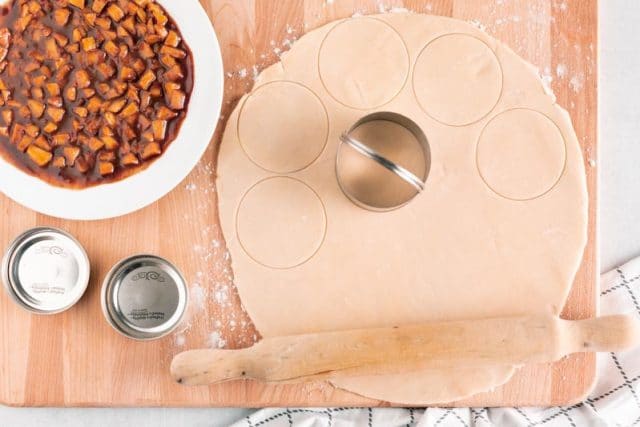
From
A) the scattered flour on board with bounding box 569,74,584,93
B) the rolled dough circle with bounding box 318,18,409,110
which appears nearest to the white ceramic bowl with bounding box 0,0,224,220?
the rolled dough circle with bounding box 318,18,409,110

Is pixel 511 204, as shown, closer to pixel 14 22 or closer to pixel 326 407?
pixel 326 407

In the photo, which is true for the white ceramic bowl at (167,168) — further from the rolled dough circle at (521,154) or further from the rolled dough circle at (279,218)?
the rolled dough circle at (521,154)

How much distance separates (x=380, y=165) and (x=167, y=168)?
35cm

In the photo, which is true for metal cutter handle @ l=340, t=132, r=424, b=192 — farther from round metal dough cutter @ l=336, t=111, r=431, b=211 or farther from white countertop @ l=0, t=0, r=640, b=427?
white countertop @ l=0, t=0, r=640, b=427

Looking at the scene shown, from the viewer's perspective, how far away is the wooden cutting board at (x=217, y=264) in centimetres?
114

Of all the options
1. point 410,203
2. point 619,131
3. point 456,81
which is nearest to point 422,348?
point 410,203

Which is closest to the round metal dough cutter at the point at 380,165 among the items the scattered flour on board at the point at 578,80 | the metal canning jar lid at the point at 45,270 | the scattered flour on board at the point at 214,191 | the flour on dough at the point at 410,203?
the flour on dough at the point at 410,203

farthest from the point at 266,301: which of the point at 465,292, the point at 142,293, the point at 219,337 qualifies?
the point at 465,292

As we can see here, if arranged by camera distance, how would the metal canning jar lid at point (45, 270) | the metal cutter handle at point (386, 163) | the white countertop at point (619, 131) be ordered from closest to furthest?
the metal cutter handle at point (386, 163) < the metal canning jar lid at point (45, 270) < the white countertop at point (619, 131)

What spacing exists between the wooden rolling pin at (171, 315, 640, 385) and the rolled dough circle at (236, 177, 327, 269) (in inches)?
6.6

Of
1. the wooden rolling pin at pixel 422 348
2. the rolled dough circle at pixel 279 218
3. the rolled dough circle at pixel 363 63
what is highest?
the rolled dough circle at pixel 363 63

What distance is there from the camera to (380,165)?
3.62 ft

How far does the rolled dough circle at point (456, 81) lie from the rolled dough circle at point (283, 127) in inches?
7.4

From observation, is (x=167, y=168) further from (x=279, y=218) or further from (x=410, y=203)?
(x=410, y=203)
